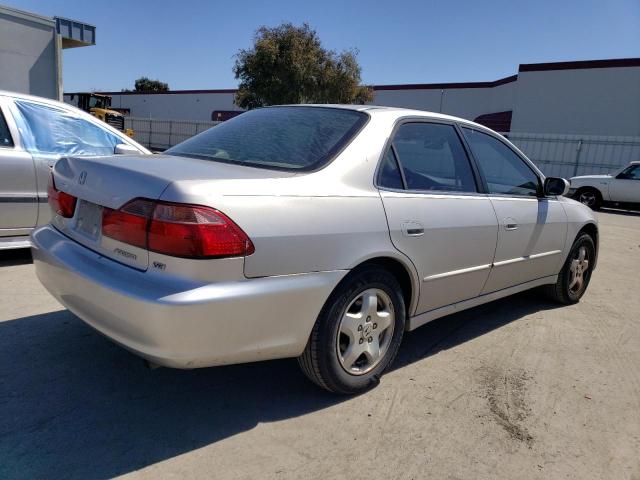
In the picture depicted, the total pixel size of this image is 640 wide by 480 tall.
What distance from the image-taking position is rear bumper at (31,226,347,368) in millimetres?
2170

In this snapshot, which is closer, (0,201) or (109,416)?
(109,416)

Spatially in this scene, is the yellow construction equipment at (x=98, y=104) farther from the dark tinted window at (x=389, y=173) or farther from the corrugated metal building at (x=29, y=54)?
the dark tinted window at (x=389, y=173)

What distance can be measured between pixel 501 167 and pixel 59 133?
4.20 metres

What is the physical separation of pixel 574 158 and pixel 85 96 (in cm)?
2766

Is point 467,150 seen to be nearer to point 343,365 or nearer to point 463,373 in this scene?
point 463,373

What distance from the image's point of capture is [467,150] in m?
3.73

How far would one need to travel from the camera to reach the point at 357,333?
286 centimetres

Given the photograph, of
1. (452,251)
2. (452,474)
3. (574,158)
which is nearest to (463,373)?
(452,251)

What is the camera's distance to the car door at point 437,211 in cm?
301

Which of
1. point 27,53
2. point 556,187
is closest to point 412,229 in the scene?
point 556,187

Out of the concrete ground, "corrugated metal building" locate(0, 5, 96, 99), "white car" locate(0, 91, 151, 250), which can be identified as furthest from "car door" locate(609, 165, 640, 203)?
"corrugated metal building" locate(0, 5, 96, 99)

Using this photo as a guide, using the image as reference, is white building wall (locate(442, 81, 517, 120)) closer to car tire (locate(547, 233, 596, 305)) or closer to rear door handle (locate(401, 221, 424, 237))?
car tire (locate(547, 233, 596, 305))

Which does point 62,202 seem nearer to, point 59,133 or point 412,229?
point 412,229

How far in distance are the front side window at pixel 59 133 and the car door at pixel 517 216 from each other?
383 cm
